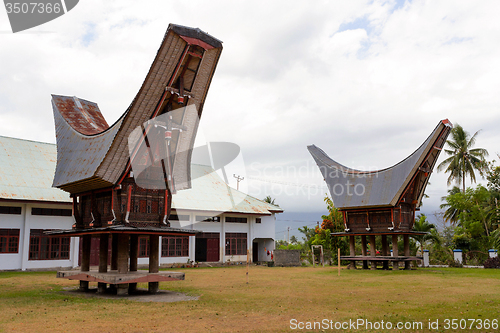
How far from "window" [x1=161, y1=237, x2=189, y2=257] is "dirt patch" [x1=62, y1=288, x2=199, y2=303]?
14803mm

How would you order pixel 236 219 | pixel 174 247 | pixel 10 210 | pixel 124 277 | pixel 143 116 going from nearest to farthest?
1. pixel 124 277
2. pixel 143 116
3. pixel 10 210
4. pixel 174 247
5. pixel 236 219

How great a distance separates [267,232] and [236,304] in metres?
24.2

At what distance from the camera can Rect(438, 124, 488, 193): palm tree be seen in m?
41.0

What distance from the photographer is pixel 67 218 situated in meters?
25.6

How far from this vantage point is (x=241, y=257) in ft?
109

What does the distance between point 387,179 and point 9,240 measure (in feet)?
70.6

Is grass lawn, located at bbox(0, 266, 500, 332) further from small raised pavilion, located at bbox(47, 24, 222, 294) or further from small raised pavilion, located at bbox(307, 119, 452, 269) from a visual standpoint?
small raised pavilion, located at bbox(307, 119, 452, 269)

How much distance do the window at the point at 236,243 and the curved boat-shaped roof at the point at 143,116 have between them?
1913 cm

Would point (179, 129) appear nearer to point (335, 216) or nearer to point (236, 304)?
point (236, 304)

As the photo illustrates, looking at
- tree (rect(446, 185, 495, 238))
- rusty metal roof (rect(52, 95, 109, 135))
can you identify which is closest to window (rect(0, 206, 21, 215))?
rusty metal roof (rect(52, 95, 109, 135))

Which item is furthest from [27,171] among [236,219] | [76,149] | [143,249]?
[236,219]

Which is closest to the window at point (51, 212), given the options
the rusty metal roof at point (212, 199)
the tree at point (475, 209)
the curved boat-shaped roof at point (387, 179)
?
the rusty metal roof at point (212, 199)

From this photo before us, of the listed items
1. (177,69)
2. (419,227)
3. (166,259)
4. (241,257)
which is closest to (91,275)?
(177,69)

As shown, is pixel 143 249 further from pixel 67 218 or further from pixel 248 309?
pixel 248 309
